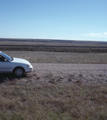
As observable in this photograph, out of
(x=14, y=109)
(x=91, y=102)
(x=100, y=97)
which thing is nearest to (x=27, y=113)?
(x=14, y=109)

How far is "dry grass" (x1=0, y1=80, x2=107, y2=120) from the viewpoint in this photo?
438 centimetres

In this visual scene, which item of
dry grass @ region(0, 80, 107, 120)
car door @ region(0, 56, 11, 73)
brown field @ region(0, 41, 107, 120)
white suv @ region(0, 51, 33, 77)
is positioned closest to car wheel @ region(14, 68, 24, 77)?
white suv @ region(0, 51, 33, 77)

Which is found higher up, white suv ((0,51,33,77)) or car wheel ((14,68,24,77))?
white suv ((0,51,33,77))

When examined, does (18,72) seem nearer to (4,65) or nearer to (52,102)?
(4,65)

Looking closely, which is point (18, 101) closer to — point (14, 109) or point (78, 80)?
point (14, 109)

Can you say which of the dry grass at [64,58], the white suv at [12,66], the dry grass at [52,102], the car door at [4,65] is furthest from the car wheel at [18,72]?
the dry grass at [64,58]

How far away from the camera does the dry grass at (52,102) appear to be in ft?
14.4

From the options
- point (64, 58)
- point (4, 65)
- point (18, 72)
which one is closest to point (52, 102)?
point (18, 72)

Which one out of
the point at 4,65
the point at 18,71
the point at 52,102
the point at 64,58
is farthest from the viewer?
the point at 64,58

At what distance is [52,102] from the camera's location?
211 inches

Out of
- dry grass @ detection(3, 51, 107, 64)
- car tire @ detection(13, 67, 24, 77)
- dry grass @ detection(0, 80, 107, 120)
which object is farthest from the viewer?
dry grass @ detection(3, 51, 107, 64)

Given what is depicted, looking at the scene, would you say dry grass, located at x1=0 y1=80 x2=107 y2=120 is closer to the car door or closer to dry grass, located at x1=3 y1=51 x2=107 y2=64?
the car door

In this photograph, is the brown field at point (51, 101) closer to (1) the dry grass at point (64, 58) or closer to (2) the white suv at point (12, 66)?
(2) the white suv at point (12, 66)

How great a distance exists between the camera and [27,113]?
4.50 metres
